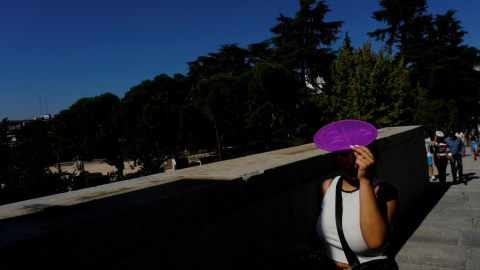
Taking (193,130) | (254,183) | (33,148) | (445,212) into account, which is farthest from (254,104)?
(254,183)

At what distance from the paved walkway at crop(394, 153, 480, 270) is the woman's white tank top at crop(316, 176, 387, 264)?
160 centimetres

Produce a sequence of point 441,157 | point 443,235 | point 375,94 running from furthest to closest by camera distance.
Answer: point 375,94
point 441,157
point 443,235

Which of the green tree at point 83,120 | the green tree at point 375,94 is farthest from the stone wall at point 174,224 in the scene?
the green tree at point 83,120

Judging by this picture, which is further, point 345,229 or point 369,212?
point 345,229

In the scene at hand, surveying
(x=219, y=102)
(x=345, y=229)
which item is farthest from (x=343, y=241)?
(x=219, y=102)

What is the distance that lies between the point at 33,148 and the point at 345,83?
60.9 feet

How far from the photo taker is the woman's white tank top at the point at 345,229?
1.62 meters

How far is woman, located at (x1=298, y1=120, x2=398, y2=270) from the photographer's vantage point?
1.53m

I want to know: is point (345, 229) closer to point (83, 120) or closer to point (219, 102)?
point (219, 102)

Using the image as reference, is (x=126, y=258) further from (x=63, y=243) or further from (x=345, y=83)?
(x=345, y=83)

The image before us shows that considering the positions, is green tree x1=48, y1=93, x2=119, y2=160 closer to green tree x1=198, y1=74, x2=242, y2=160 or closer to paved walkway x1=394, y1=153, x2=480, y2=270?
green tree x1=198, y1=74, x2=242, y2=160

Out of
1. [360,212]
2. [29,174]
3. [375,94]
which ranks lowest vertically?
[29,174]

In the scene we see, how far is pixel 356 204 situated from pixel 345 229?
0.47 ft

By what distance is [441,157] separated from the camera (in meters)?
8.25
